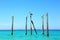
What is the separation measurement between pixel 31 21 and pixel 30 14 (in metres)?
1.62

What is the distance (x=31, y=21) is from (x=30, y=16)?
3.86 ft

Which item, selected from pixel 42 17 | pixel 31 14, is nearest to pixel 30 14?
pixel 31 14

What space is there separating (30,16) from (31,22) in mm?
1341

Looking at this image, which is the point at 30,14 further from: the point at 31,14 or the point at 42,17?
the point at 42,17

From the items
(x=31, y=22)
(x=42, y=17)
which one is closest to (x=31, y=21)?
(x=31, y=22)

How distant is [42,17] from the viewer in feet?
122

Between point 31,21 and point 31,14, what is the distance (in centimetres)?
165

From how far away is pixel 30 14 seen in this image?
1459 inches

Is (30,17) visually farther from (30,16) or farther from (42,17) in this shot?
(42,17)

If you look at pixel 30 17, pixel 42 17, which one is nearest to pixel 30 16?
pixel 30 17

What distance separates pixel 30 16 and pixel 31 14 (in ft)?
1.78

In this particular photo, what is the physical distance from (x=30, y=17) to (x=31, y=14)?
0.71m

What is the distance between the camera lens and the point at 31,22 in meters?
37.6

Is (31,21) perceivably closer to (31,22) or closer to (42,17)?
(31,22)
